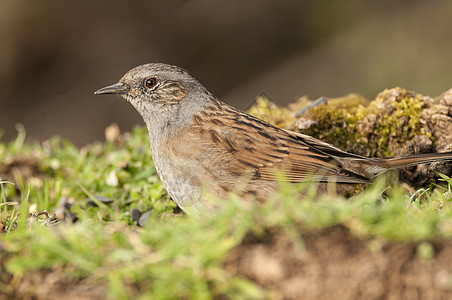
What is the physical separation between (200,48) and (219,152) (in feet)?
21.7

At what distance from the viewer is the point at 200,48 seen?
421 inches

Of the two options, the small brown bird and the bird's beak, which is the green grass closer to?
the small brown bird

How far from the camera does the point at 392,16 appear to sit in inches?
395

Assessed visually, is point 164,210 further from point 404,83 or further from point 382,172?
point 404,83

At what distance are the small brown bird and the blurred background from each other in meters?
5.10

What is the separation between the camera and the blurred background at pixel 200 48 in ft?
32.9

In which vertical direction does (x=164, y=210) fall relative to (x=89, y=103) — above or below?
below

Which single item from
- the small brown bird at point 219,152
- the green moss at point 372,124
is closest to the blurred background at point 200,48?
the green moss at point 372,124

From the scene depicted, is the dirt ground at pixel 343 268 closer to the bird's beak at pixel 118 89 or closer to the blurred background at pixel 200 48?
the bird's beak at pixel 118 89

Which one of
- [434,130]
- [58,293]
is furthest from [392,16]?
[58,293]

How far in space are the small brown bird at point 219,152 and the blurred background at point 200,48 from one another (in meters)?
5.10

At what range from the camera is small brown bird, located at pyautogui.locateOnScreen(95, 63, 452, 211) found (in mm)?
4254

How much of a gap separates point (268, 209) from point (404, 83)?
7344 millimetres

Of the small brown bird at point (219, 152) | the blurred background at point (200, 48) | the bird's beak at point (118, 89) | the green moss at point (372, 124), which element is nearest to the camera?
the small brown bird at point (219, 152)
